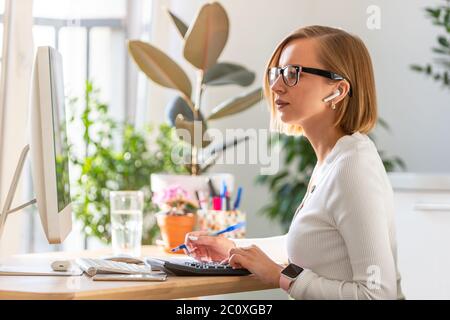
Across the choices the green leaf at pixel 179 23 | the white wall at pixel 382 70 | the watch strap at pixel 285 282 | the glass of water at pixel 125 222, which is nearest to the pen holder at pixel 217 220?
the glass of water at pixel 125 222

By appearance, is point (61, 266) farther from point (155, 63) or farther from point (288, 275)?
point (155, 63)

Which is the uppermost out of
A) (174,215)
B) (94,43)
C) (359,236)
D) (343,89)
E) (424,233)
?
(94,43)

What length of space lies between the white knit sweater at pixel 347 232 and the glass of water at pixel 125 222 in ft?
2.17

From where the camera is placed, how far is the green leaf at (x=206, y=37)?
2.58 meters

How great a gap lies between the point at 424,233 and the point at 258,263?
114 centimetres

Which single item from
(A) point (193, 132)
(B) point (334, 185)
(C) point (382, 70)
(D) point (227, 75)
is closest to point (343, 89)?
(B) point (334, 185)

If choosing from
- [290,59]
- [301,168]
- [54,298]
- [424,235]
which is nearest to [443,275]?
[424,235]

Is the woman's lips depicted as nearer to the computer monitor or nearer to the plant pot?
the computer monitor

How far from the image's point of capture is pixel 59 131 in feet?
5.24

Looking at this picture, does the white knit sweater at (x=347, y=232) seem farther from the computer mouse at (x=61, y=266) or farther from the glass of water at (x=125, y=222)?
the glass of water at (x=125, y=222)

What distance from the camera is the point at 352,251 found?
1355mm

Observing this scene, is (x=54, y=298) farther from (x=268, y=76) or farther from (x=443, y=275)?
(x=443, y=275)

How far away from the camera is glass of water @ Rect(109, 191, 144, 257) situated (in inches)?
80.8

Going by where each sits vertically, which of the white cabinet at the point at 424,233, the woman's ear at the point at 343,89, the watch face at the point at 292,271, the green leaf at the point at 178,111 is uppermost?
the woman's ear at the point at 343,89
